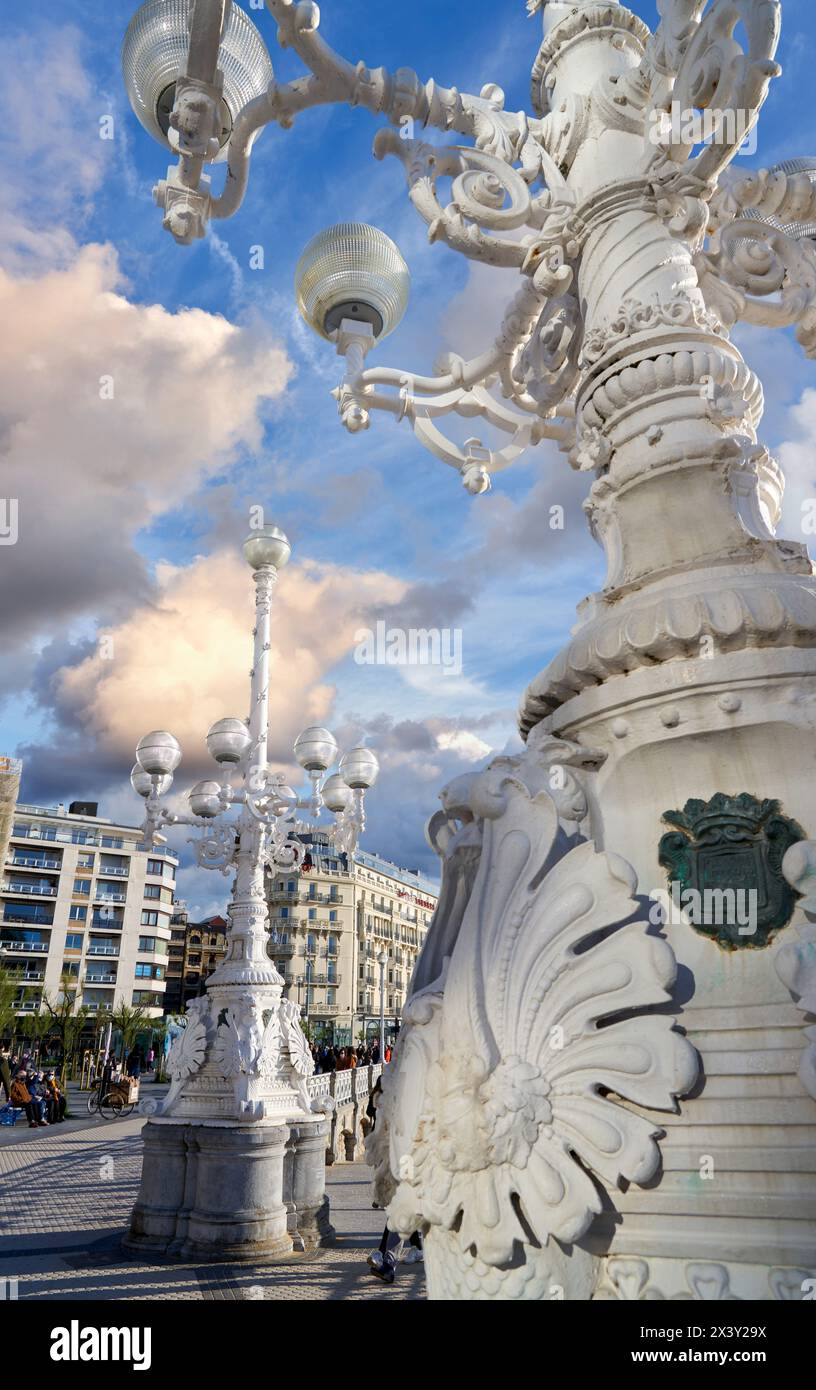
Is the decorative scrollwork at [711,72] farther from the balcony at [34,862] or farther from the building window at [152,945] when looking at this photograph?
the building window at [152,945]

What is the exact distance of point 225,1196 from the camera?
27.8 feet

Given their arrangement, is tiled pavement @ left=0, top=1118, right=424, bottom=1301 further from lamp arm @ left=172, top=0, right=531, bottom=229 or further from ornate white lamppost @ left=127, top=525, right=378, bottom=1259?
lamp arm @ left=172, top=0, right=531, bottom=229

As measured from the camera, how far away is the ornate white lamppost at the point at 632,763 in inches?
85.1

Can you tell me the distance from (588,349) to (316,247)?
2942 mm

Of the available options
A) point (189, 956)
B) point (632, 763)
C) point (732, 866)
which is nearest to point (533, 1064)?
point (732, 866)

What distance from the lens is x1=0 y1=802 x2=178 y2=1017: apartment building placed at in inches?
2447

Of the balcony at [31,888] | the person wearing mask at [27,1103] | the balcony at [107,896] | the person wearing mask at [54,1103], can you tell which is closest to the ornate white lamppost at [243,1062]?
the person wearing mask at [27,1103]

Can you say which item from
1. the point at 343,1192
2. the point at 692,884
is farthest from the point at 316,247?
the point at 343,1192

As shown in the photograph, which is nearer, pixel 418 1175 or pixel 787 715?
pixel 418 1175

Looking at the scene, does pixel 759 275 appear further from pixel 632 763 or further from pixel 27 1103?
pixel 27 1103

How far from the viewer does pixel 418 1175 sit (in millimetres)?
2350

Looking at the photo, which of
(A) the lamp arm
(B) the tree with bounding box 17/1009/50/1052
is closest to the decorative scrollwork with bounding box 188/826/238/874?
(A) the lamp arm

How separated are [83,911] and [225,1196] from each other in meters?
61.8
